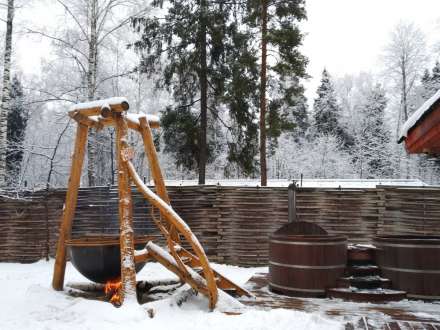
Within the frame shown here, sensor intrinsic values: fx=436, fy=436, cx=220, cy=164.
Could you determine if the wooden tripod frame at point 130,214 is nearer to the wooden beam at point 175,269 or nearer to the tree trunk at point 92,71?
the wooden beam at point 175,269

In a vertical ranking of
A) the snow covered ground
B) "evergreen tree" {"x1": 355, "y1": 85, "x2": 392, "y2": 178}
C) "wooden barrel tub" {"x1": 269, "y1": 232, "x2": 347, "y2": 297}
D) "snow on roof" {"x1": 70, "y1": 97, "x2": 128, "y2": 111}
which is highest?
"evergreen tree" {"x1": 355, "y1": 85, "x2": 392, "y2": 178}

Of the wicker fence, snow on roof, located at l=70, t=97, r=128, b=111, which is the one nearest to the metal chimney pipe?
the wicker fence

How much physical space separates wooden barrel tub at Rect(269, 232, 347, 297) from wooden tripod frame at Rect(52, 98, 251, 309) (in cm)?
66

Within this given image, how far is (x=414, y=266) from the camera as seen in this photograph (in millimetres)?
5258

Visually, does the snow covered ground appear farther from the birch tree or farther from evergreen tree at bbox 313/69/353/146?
evergreen tree at bbox 313/69/353/146

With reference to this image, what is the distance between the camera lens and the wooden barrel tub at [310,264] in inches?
215

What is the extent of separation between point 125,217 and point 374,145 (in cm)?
2774

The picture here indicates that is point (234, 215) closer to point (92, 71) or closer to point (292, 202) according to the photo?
point (292, 202)

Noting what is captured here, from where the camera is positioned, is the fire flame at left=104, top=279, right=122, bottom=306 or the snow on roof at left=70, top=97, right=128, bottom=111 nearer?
the snow on roof at left=70, top=97, right=128, bottom=111

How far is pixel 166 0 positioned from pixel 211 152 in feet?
17.2

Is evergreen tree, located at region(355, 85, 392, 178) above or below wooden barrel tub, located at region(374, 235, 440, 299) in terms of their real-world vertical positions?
above

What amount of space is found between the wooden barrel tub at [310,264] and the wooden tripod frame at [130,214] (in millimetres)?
663

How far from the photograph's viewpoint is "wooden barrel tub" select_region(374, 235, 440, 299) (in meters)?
5.18

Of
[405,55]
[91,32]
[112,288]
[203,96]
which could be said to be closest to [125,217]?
[112,288]
